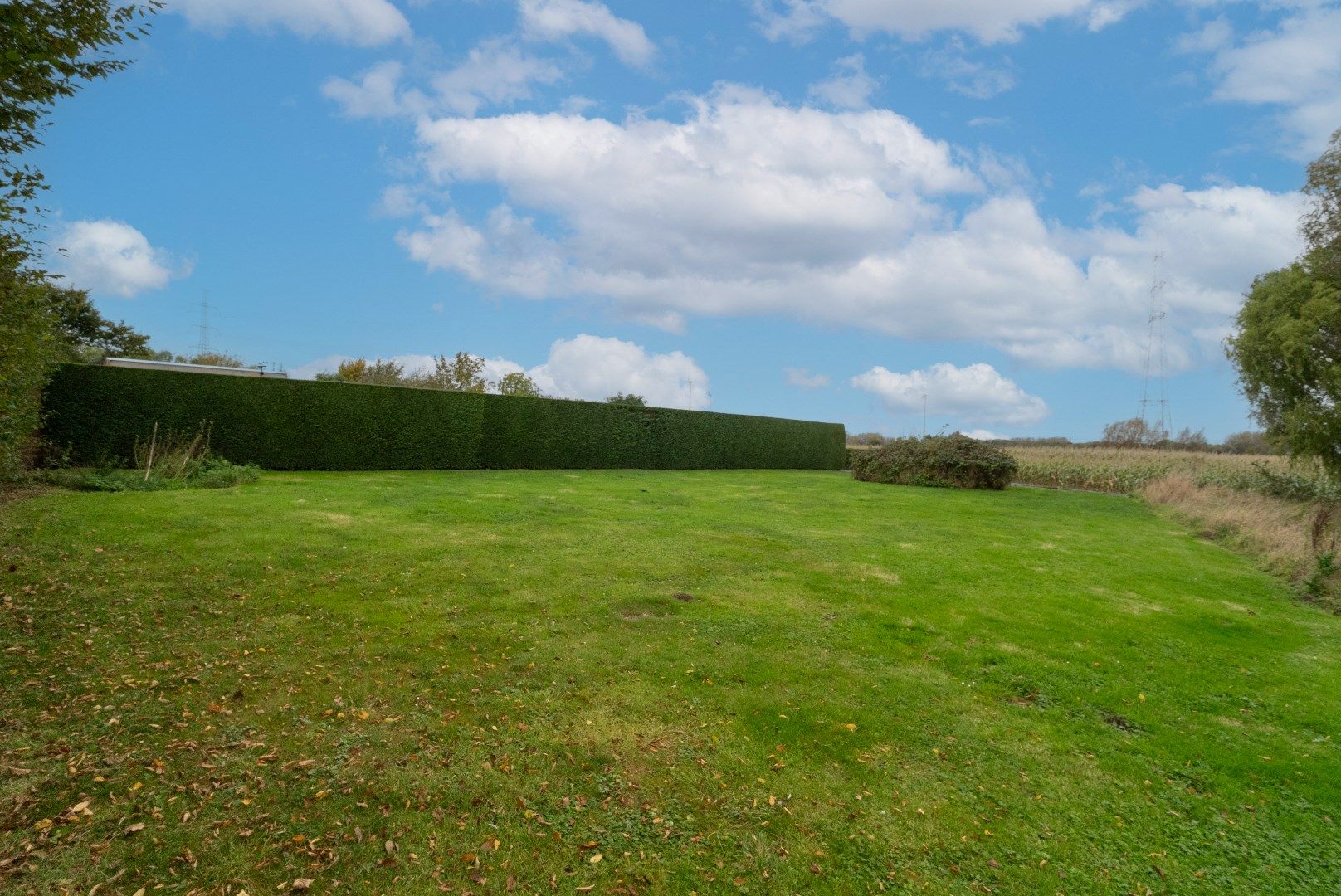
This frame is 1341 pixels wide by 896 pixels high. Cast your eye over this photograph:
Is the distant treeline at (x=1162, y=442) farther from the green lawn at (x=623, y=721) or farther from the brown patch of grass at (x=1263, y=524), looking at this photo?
the green lawn at (x=623, y=721)

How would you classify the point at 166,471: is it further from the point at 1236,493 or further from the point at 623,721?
the point at 1236,493

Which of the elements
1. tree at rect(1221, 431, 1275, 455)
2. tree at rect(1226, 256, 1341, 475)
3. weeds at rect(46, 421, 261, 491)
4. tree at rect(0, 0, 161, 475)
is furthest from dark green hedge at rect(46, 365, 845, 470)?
tree at rect(1221, 431, 1275, 455)

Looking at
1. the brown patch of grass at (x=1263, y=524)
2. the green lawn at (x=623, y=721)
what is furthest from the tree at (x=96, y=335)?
the brown patch of grass at (x=1263, y=524)

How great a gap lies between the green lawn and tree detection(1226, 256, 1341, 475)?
9628 millimetres

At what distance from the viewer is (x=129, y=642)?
5.17 meters

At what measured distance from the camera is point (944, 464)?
72.1ft

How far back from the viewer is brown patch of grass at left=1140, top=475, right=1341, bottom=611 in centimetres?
1025

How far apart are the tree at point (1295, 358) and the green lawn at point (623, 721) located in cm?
963

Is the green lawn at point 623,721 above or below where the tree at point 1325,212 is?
below

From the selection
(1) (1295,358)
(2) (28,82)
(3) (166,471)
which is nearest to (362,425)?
(3) (166,471)

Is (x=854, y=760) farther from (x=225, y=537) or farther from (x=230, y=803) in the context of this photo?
(x=225, y=537)

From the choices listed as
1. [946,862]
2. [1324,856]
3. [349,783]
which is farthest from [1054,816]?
[349,783]

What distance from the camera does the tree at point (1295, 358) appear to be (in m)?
14.9

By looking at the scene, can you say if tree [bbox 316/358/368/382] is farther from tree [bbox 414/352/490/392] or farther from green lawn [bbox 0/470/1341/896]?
green lawn [bbox 0/470/1341/896]
